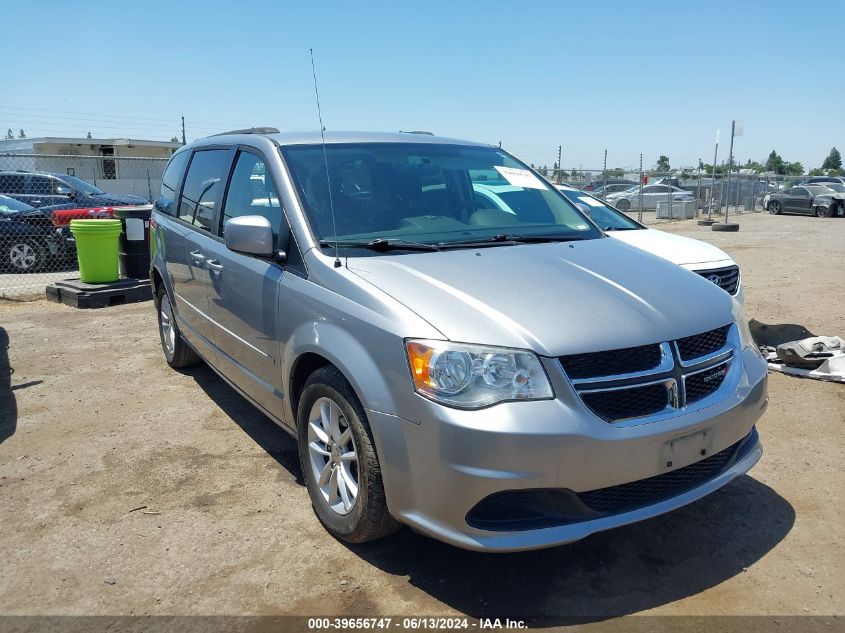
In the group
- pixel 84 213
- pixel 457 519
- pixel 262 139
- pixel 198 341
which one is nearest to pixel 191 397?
pixel 198 341

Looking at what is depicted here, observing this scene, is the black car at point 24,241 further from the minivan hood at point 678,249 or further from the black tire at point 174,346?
the minivan hood at point 678,249

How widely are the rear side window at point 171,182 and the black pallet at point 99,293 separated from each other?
3.62 m

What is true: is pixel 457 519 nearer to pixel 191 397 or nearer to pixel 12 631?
pixel 12 631

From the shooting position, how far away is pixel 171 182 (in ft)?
19.0

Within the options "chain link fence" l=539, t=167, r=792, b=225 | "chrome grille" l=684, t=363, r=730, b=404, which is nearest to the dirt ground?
"chrome grille" l=684, t=363, r=730, b=404

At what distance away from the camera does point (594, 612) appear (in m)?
2.81

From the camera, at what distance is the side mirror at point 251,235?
3.47 m

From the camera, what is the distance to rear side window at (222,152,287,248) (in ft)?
12.5

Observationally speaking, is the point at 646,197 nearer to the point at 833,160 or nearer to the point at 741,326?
the point at 741,326

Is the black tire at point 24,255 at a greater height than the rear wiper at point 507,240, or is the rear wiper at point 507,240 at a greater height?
the rear wiper at point 507,240

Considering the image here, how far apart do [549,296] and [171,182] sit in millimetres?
3948

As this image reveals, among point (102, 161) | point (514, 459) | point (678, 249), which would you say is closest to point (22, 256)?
point (678, 249)

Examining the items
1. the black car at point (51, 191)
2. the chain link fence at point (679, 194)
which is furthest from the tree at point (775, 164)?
the black car at point (51, 191)

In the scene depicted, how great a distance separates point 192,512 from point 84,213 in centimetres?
1064
